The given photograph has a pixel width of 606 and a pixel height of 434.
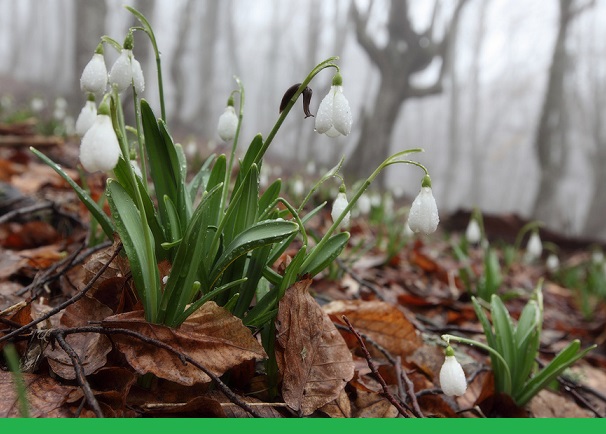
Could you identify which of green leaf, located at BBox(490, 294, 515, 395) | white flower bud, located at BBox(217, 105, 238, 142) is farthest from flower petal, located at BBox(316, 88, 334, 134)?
green leaf, located at BBox(490, 294, 515, 395)

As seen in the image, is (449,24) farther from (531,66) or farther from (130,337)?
(531,66)

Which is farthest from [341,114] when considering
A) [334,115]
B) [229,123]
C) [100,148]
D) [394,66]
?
[394,66]

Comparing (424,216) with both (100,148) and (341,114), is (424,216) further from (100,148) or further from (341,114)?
(100,148)

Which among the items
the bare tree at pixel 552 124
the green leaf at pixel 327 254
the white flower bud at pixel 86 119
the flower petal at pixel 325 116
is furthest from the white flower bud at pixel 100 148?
the bare tree at pixel 552 124

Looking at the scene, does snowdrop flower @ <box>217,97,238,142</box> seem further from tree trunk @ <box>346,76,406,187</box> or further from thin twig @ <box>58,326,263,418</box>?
tree trunk @ <box>346,76,406,187</box>

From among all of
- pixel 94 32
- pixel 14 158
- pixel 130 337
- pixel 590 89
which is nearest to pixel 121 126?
pixel 130 337

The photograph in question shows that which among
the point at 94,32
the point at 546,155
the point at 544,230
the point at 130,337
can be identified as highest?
the point at 94,32

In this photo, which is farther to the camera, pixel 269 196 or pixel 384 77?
pixel 384 77
